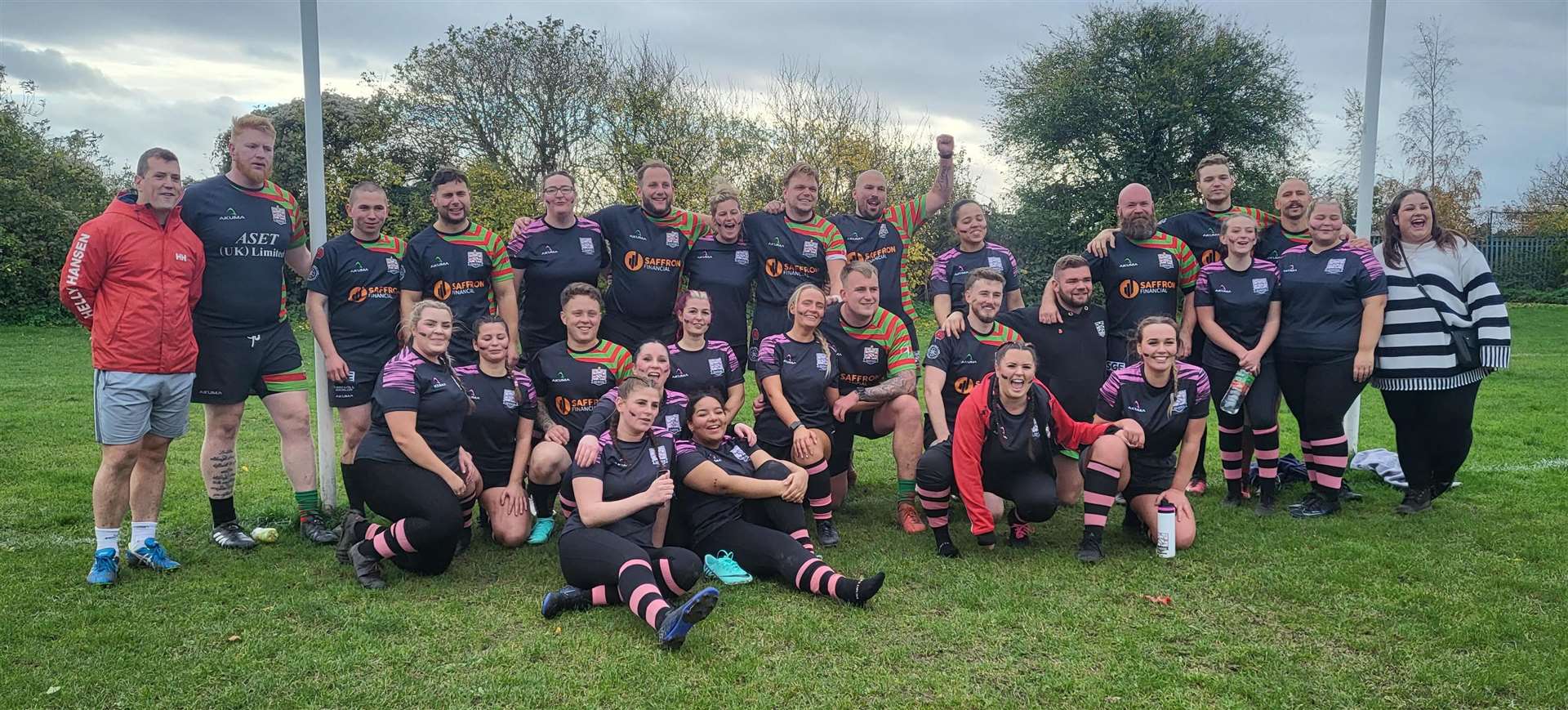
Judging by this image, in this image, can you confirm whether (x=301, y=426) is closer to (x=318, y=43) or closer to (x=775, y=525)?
(x=318, y=43)

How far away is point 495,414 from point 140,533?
1682mm

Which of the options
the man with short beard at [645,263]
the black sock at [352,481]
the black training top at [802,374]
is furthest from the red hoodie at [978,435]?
the black sock at [352,481]

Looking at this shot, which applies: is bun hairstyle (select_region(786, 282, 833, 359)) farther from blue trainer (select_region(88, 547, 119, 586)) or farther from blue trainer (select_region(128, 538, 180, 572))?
blue trainer (select_region(88, 547, 119, 586))

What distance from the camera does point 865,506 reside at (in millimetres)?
6016

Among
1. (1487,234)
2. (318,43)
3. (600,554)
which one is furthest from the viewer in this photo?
(1487,234)

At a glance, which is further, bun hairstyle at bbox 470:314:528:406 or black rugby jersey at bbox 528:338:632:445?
black rugby jersey at bbox 528:338:632:445

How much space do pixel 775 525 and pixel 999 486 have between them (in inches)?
46.0

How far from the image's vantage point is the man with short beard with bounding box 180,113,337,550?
4.84 m

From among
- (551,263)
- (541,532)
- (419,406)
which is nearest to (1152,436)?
(541,532)

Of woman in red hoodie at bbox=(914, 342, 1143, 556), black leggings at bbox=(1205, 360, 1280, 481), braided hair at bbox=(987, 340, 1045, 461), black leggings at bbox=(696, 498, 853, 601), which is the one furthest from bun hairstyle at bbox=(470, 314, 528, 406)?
black leggings at bbox=(1205, 360, 1280, 481)

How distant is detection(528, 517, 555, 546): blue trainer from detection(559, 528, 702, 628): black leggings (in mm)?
939

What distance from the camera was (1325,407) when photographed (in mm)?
5578

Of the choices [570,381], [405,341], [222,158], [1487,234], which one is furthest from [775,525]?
[1487,234]

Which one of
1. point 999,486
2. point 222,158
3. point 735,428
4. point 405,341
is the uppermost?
point 222,158
